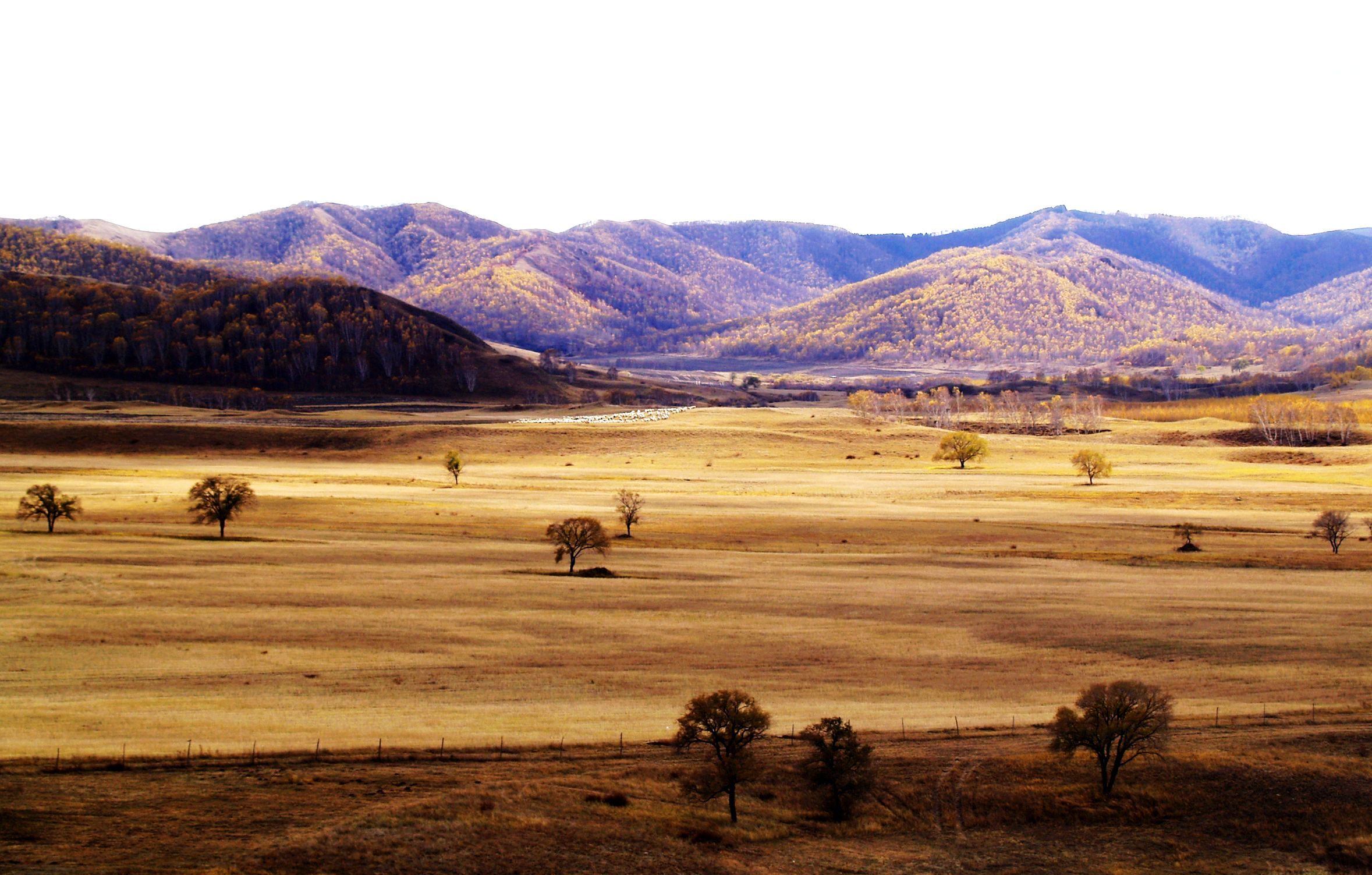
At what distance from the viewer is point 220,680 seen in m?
34.3

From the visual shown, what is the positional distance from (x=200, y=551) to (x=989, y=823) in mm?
46529

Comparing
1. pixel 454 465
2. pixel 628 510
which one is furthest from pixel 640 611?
pixel 454 465

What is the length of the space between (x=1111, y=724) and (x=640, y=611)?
74.9ft

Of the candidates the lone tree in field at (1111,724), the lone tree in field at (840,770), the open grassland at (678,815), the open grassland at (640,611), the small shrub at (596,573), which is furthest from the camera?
the small shrub at (596,573)

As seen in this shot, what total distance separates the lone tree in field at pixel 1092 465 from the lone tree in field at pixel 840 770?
80.2 m

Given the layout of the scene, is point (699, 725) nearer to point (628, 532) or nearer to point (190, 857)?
point (190, 857)

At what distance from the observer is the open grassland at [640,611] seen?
32.7 metres

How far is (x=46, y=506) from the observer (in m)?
60.9

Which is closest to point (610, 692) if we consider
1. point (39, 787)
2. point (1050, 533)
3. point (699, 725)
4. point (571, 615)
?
point (699, 725)

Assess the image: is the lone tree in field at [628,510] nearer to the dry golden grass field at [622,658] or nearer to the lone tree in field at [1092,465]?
the dry golden grass field at [622,658]

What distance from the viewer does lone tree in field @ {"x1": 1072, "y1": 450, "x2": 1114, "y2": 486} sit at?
10019 centimetres

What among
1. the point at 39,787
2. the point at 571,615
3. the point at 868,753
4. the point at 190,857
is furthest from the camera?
the point at 571,615

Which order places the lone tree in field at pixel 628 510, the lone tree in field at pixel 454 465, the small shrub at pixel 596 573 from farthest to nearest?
the lone tree in field at pixel 454 465 < the lone tree in field at pixel 628 510 < the small shrub at pixel 596 573

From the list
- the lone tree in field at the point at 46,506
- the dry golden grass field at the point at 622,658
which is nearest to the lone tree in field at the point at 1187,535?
the dry golden grass field at the point at 622,658
